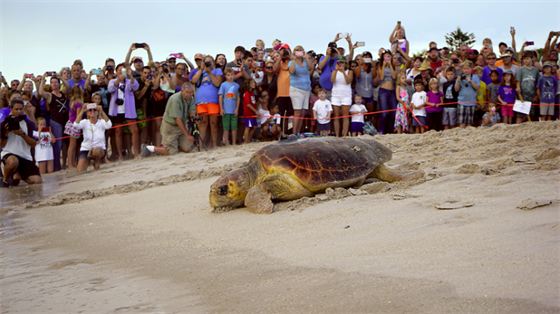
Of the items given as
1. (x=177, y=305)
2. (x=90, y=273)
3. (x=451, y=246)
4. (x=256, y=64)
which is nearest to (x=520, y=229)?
(x=451, y=246)

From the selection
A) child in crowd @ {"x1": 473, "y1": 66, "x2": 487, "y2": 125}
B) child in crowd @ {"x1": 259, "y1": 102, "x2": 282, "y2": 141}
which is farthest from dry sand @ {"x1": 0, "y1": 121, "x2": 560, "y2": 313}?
child in crowd @ {"x1": 259, "y1": 102, "x2": 282, "y2": 141}

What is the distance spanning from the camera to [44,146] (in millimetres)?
8781

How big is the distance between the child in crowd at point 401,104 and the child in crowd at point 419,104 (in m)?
0.15

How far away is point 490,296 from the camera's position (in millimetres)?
1934

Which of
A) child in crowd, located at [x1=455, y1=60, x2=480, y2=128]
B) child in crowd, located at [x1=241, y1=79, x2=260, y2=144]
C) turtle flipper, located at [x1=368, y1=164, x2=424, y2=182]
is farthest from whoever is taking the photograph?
child in crowd, located at [x1=241, y1=79, x2=260, y2=144]

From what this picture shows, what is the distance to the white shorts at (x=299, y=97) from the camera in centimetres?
891

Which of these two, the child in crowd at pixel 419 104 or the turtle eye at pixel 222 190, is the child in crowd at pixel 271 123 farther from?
the turtle eye at pixel 222 190

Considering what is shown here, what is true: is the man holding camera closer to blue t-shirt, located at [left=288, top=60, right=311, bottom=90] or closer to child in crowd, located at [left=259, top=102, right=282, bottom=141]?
child in crowd, located at [left=259, top=102, right=282, bottom=141]

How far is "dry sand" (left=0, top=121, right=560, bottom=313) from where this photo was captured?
6.94ft

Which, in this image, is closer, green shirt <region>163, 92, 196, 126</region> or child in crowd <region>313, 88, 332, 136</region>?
green shirt <region>163, 92, 196, 126</region>

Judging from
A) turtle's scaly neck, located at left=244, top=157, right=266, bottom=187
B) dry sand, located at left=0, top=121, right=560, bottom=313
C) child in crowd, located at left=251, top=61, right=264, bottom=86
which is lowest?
dry sand, located at left=0, top=121, right=560, bottom=313

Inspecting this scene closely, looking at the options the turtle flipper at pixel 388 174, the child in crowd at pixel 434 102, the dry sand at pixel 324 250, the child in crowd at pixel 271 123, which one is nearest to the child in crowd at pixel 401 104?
the child in crowd at pixel 434 102

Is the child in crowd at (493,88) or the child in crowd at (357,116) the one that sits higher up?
the child in crowd at (493,88)

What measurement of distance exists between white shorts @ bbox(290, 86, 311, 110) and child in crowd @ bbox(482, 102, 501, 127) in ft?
10.6
